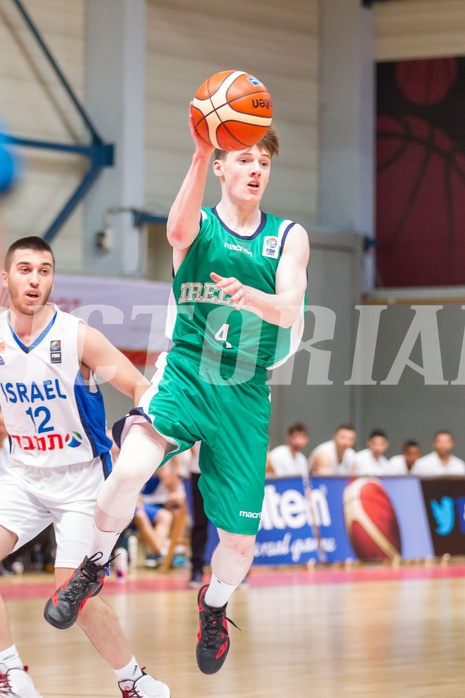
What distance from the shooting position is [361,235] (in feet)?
74.0

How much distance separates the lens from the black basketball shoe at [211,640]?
5844 mm

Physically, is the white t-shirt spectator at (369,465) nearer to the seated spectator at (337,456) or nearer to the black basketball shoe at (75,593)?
the seated spectator at (337,456)

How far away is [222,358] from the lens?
19.0 ft

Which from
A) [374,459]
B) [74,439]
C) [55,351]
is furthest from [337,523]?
[55,351]

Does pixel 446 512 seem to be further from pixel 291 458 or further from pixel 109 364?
pixel 109 364

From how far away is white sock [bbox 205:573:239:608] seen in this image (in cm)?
598

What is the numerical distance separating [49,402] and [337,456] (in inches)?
434

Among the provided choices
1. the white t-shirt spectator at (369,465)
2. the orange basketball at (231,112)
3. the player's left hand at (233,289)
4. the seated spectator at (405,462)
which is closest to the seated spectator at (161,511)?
the white t-shirt spectator at (369,465)

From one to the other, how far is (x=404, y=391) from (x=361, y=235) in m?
3.04

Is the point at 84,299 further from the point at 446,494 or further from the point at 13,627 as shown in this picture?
the point at 13,627

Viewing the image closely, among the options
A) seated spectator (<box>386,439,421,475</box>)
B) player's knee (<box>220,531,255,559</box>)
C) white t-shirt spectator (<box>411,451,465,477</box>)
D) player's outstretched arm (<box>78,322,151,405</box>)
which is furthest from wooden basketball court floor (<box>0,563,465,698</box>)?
seated spectator (<box>386,439,421,475</box>)

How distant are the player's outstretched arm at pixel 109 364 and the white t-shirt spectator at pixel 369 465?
1099 centimetres

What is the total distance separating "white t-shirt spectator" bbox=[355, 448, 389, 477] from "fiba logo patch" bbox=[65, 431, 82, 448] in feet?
36.0

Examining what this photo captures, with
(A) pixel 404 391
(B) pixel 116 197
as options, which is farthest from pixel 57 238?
(A) pixel 404 391
